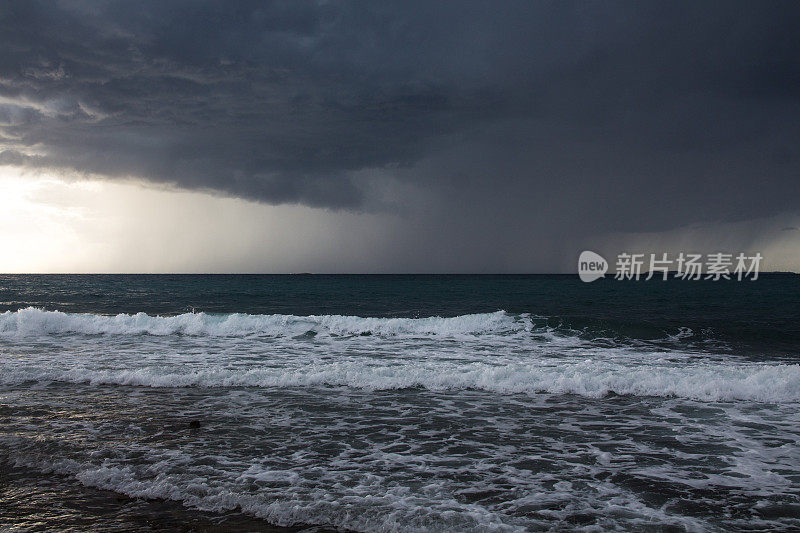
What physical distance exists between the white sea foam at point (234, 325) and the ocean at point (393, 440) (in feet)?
17.7

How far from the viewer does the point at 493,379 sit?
13312 millimetres

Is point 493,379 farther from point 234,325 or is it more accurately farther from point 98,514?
point 234,325

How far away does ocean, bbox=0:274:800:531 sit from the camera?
6008 mm

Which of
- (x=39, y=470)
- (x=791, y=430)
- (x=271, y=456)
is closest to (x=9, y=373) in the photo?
(x=39, y=470)

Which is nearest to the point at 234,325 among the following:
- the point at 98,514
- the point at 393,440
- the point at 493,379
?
the point at 493,379

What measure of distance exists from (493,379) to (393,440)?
5.32 meters

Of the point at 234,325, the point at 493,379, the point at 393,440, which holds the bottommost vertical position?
the point at 234,325

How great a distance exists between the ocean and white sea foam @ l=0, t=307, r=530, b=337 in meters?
5.40

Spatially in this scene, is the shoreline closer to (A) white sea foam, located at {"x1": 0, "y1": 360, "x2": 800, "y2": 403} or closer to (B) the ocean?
(B) the ocean

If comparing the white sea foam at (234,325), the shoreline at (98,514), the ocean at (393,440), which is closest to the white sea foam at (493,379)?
the ocean at (393,440)

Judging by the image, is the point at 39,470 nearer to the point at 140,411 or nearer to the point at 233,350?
the point at 140,411

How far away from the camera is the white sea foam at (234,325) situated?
976 inches

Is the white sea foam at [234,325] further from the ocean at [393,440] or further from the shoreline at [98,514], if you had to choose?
the shoreline at [98,514]

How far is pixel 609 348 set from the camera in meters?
20.8
